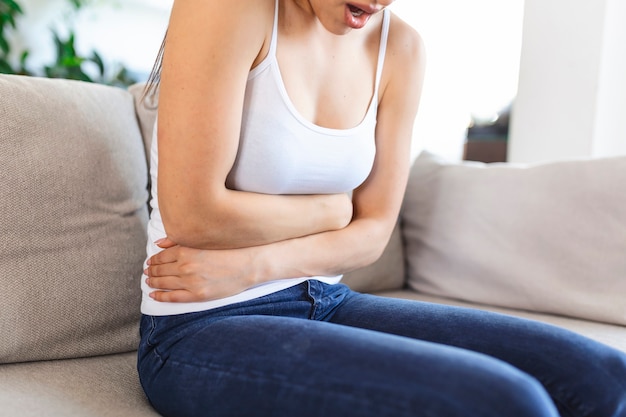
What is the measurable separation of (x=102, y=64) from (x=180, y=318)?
2041mm

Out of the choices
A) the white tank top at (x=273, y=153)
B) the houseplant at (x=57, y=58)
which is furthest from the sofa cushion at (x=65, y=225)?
the houseplant at (x=57, y=58)

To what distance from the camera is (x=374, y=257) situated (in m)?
1.23

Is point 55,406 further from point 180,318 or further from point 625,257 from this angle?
point 625,257

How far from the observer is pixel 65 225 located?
3.85 ft

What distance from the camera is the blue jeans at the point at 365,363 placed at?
0.71m

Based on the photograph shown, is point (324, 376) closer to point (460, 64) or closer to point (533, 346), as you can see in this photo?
point (533, 346)

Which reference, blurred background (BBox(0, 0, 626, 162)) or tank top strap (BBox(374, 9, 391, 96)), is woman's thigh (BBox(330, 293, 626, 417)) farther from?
blurred background (BBox(0, 0, 626, 162))

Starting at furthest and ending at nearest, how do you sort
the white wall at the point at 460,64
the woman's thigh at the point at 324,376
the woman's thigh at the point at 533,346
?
1. the white wall at the point at 460,64
2. the woman's thigh at the point at 533,346
3. the woman's thigh at the point at 324,376

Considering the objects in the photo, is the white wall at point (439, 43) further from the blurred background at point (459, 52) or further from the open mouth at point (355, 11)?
the open mouth at point (355, 11)

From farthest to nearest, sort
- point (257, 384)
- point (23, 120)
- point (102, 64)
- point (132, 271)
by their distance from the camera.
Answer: point (102, 64) < point (132, 271) < point (23, 120) < point (257, 384)

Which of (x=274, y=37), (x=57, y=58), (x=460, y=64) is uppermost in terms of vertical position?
(x=460, y=64)

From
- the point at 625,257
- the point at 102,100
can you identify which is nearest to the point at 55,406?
the point at 102,100

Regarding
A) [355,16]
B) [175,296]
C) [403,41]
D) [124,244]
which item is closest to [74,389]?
[175,296]

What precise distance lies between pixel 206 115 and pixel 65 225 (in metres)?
0.43
